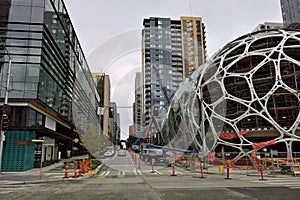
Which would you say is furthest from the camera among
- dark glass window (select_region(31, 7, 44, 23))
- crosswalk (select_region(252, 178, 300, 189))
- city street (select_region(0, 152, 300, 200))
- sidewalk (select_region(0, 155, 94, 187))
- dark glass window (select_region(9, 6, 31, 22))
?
dark glass window (select_region(31, 7, 44, 23))

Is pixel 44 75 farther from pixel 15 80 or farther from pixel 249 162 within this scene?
pixel 249 162

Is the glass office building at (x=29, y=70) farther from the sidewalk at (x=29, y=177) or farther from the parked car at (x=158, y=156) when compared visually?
the parked car at (x=158, y=156)

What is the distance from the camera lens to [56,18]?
27.7 metres

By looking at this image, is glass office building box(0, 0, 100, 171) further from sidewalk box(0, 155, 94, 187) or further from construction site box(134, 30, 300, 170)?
construction site box(134, 30, 300, 170)

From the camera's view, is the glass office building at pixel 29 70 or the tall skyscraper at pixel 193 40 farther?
the tall skyscraper at pixel 193 40

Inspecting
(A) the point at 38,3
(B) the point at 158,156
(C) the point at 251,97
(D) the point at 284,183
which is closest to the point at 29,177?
(B) the point at 158,156

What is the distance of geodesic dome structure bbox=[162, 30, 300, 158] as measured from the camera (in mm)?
29625

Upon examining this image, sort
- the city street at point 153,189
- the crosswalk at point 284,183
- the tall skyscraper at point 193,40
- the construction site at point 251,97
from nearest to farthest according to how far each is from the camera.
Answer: the city street at point 153,189 < the crosswalk at point 284,183 < the construction site at point 251,97 < the tall skyscraper at point 193,40

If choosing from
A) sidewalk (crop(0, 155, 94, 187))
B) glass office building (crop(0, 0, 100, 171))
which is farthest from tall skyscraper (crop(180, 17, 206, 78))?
sidewalk (crop(0, 155, 94, 187))

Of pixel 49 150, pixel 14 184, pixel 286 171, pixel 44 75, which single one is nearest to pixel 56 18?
pixel 44 75

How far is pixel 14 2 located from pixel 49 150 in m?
17.6

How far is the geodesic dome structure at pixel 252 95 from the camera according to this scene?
97.2 feet

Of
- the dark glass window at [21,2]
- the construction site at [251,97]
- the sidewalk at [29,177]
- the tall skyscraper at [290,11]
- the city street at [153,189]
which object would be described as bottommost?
the sidewalk at [29,177]

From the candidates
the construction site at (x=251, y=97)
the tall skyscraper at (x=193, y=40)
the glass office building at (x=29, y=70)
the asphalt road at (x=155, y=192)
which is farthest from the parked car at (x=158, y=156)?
the tall skyscraper at (x=193, y=40)
